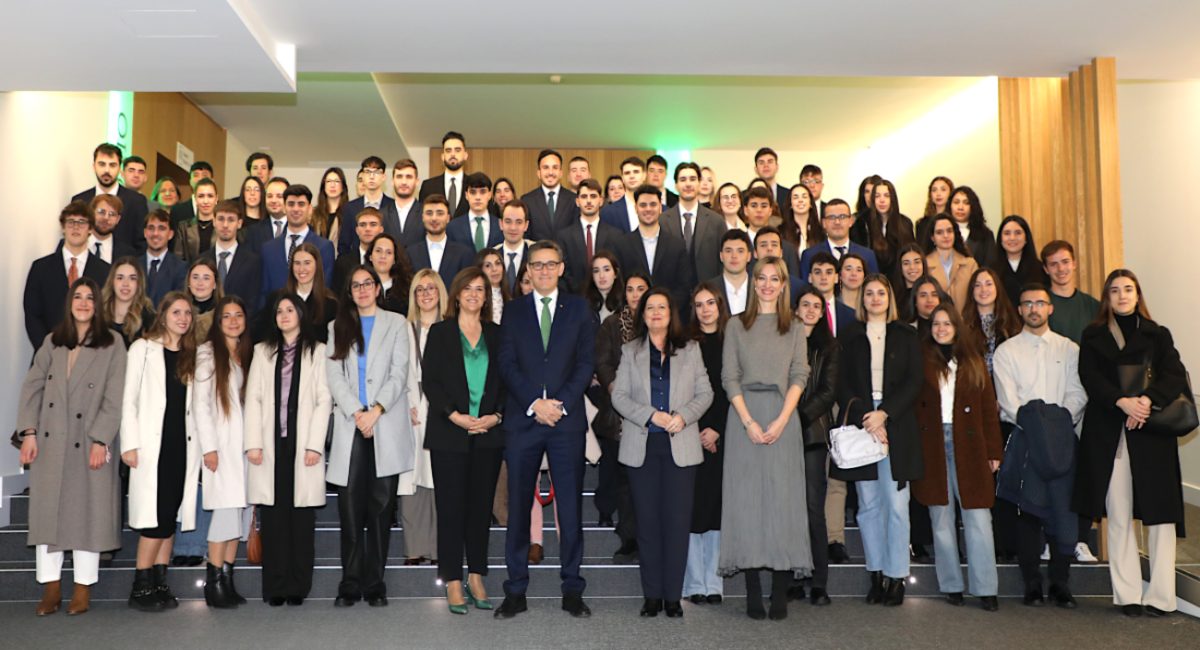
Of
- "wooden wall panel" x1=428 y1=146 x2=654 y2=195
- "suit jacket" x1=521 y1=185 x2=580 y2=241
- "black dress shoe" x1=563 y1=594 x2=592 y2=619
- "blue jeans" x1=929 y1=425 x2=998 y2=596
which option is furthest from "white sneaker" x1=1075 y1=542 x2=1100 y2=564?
"wooden wall panel" x1=428 y1=146 x2=654 y2=195

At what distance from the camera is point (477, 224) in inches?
274

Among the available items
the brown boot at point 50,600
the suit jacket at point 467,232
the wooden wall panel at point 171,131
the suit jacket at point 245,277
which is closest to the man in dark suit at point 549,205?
the suit jacket at point 467,232

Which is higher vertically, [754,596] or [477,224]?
[477,224]

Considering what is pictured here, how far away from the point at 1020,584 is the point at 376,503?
3745 millimetres

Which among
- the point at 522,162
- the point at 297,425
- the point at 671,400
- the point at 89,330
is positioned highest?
the point at 522,162

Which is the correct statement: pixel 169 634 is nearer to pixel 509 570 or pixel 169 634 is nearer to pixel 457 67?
pixel 509 570

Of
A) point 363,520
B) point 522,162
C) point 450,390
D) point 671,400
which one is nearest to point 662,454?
point 671,400

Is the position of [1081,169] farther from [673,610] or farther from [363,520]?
[363,520]

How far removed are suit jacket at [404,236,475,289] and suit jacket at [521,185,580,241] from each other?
893 mm

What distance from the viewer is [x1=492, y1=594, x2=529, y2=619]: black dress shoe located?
5.04m

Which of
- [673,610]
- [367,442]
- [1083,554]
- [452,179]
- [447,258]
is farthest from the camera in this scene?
[452,179]

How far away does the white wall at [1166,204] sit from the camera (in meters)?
7.54

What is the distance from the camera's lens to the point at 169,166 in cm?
1017

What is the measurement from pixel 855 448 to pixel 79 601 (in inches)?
168
